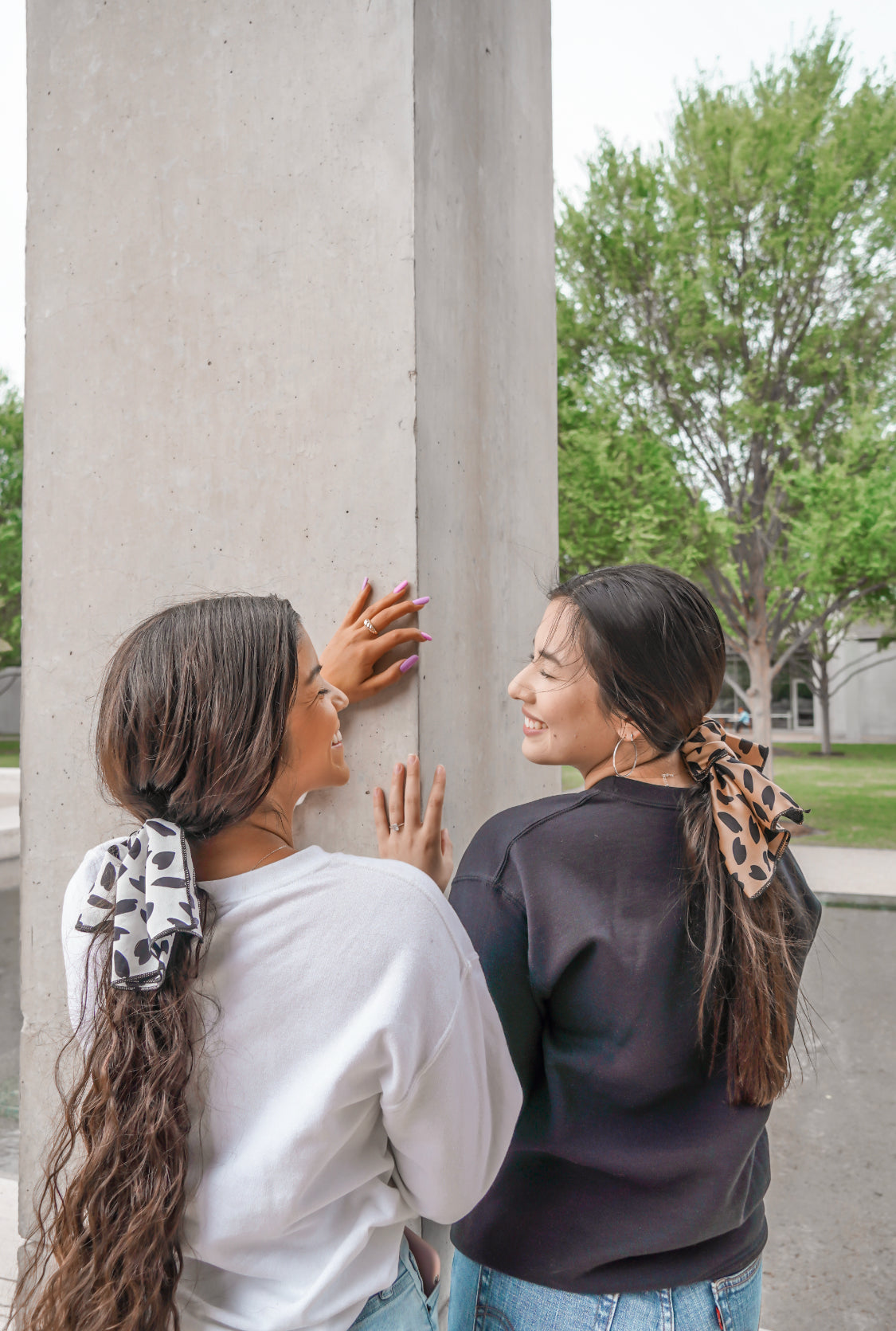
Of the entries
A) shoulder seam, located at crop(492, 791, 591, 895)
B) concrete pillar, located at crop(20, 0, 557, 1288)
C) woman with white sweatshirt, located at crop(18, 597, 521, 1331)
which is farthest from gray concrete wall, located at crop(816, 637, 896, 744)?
woman with white sweatshirt, located at crop(18, 597, 521, 1331)

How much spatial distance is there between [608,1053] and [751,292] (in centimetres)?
976

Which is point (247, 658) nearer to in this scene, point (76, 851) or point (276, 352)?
point (276, 352)

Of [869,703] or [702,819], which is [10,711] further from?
[702,819]

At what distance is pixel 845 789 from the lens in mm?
13508

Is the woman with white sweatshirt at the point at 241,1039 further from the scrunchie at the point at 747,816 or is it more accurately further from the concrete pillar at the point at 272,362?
the concrete pillar at the point at 272,362

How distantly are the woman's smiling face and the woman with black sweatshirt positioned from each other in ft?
0.07

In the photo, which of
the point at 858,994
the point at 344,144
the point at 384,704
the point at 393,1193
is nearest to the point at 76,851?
the point at 384,704

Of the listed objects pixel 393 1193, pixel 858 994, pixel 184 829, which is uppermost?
pixel 184 829

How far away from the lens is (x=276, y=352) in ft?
5.39

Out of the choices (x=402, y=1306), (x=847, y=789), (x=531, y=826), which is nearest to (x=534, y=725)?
(x=531, y=826)

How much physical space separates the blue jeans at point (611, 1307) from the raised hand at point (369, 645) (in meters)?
0.83

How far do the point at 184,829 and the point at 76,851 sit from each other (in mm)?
1090

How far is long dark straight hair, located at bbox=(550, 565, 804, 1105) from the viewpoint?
1.01 metres

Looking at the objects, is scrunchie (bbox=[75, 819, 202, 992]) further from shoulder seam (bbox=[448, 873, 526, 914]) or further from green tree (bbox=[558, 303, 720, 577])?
green tree (bbox=[558, 303, 720, 577])
